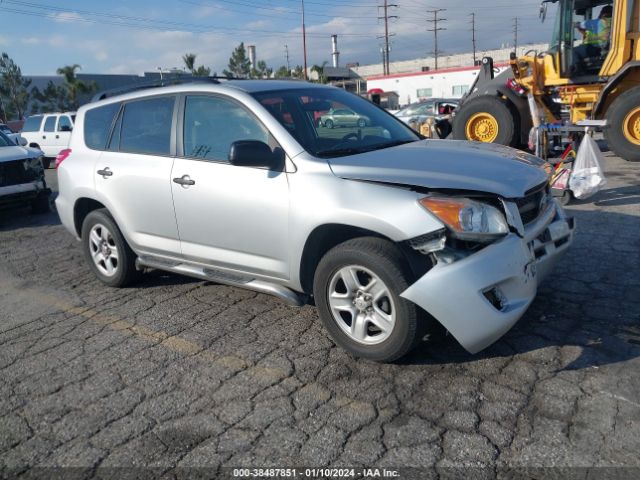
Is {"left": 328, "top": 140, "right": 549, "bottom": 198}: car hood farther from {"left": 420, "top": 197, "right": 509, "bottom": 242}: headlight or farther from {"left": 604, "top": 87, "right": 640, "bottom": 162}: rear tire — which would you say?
{"left": 604, "top": 87, "right": 640, "bottom": 162}: rear tire

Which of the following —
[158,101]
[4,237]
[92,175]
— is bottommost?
[4,237]

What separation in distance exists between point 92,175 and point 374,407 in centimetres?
356

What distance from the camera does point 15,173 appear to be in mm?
9305

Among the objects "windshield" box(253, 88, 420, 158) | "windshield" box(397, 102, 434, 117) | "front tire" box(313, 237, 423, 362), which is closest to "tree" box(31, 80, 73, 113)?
"windshield" box(397, 102, 434, 117)

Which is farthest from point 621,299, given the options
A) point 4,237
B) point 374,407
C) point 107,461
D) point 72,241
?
point 4,237

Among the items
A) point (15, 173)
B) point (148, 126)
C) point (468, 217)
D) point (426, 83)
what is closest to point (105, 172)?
point (148, 126)

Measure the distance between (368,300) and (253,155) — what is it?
4.01 feet

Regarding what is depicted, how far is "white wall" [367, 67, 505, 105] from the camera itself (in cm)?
4275

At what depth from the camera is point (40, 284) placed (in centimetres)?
582

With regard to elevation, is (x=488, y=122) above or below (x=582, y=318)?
above

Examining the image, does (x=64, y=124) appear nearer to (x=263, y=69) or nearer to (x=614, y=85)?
(x=614, y=85)

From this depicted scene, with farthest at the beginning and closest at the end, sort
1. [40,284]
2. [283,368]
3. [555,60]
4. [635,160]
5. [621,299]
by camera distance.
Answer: [555,60] < [635,160] < [40,284] < [621,299] < [283,368]

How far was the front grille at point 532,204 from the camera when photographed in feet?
11.7

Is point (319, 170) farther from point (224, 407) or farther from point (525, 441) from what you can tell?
point (525, 441)
